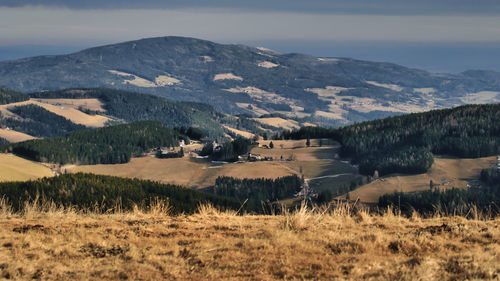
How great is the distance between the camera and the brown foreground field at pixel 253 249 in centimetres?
1678

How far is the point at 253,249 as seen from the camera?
63.3 ft

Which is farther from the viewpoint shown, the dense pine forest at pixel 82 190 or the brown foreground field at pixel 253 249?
the dense pine forest at pixel 82 190

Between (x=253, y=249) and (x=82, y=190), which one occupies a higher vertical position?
(x=253, y=249)

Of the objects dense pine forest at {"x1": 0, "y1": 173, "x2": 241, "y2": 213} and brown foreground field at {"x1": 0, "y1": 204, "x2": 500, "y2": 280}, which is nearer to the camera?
brown foreground field at {"x1": 0, "y1": 204, "x2": 500, "y2": 280}

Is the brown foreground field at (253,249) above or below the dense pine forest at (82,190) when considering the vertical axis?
above

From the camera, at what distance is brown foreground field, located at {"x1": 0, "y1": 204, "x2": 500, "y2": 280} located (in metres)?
16.8

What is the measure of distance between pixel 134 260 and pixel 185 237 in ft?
10.9

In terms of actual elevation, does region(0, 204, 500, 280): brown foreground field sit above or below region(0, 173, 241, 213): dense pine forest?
above

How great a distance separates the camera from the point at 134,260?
A: 60.3ft

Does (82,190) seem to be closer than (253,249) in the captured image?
No

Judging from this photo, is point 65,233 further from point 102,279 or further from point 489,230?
point 489,230

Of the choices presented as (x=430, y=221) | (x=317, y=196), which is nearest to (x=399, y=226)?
(x=430, y=221)

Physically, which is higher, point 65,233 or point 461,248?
point 461,248

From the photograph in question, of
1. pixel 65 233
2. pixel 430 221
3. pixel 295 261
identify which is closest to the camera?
pixel 295 261
